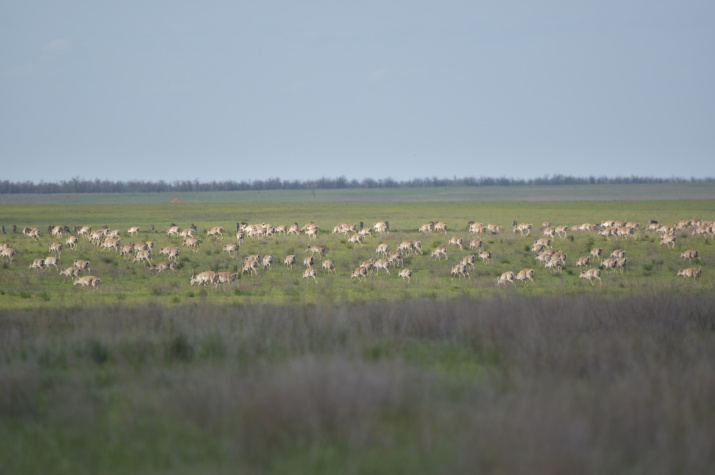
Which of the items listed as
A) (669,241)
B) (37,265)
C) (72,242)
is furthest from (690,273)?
(72,242)

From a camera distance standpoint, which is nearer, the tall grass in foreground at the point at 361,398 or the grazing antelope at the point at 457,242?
the tall grass in foreground at the point at 361,398

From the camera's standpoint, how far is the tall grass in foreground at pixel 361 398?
6289 millimetres

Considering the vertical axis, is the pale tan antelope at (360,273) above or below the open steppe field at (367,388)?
below

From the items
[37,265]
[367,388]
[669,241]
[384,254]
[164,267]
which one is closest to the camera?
[367,388]

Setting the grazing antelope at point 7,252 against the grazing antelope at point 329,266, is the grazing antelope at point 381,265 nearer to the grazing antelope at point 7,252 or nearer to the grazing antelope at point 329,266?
the grazing antelope at point 329,266

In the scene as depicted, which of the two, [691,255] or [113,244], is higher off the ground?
[113,244]

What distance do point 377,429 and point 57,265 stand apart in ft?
89.8

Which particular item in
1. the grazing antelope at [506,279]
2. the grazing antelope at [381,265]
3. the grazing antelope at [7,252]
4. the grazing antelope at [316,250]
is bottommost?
the grazing antelope at [506,279]

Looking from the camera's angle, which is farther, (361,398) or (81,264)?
(81,264)

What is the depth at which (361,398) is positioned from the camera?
7.42 m

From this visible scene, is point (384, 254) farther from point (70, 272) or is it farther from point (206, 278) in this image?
point (70, 272)

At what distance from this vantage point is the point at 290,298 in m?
20.5

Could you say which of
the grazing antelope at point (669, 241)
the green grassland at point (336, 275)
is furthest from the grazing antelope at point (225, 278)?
the grazing antelope at point (669, 241)

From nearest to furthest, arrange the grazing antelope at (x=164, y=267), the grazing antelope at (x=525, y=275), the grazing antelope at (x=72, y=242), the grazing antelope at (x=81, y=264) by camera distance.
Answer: the grazing antelope at (x=525, y=275), the grazing antelope at (x=81, y=264), the grazing antelope at (x=164, y=267), the grazing antelope at (x=72, y=242)
